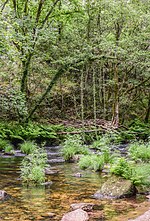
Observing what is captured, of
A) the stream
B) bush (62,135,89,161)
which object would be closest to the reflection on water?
the stream

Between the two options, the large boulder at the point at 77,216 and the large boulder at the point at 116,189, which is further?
the large boulder at the point at 116,189

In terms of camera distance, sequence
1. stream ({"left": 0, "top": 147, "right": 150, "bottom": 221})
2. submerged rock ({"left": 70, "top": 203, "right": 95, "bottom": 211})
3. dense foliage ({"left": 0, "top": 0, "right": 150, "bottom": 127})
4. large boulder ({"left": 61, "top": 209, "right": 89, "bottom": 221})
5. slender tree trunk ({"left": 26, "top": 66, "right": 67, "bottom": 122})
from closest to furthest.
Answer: large boulder ({"left": 61, "top": 209, "right": 89, "bottom": 221}), stream ({"left": 0, "top": 147, "right": 150, "bottom": 221}), submerged rock ({"left": 70, "top": 203, "right": 95, "bottom": 211}), dense foliage ({"left": 0, "top": 0, "right": 150, "bottom": 127}), slender tree trunk ({"left": 26, "top": 66, "right": 67, "bottom": 122})

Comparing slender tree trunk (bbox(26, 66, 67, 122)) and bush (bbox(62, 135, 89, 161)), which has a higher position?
slender tree trunk (bbox(26, 66, 67, 122))

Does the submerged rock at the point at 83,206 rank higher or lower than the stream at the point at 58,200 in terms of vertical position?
higher

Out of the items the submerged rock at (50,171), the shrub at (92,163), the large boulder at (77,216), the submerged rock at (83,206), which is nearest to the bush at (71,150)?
the shrub at (92,163)

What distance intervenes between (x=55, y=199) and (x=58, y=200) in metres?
0.10

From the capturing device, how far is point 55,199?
6.89 metres

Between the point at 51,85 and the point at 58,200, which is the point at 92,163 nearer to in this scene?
the point at 58,200

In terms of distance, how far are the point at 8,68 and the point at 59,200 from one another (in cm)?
1158

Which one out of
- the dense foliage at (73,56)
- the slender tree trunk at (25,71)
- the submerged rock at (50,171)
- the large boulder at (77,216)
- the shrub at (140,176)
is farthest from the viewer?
the slender tree trunk at (25,71)

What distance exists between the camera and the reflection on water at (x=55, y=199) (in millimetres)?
5824

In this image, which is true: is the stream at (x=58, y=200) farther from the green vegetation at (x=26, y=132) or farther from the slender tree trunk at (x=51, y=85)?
the slender tree trunk at (x=51, y=85)

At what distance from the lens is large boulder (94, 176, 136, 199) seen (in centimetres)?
688

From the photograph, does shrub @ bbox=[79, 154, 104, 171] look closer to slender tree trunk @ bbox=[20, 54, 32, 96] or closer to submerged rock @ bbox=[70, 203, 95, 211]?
submerged rock @ bbox=[70, 203, 95, 211]
